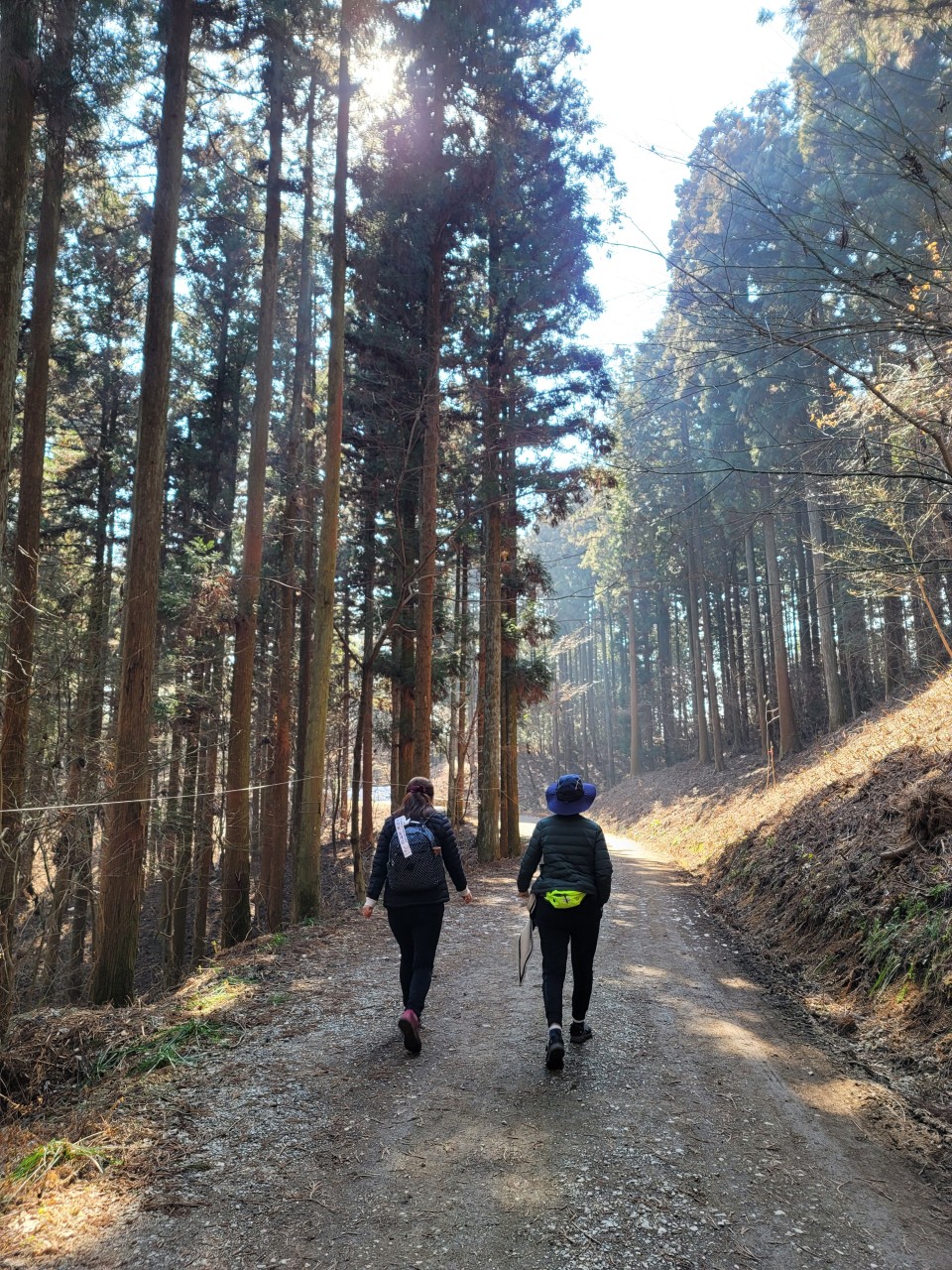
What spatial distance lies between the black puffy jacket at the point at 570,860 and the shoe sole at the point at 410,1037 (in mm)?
1206

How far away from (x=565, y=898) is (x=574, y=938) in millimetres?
368

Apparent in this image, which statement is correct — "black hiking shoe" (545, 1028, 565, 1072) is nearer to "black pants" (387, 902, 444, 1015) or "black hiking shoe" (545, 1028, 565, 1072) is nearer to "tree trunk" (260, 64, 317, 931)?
"black pants" (387, 902, 444, 1015)

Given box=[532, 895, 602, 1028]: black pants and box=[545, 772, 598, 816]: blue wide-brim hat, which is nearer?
box=[532, 895, 602, 1028]: black pants

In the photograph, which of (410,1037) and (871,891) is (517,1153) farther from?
(871,891)

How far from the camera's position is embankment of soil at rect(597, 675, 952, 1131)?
510cm

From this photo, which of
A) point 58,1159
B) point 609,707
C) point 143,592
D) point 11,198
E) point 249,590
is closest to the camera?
point 58,1159

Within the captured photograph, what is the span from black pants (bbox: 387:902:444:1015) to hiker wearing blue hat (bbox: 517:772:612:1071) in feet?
2.34

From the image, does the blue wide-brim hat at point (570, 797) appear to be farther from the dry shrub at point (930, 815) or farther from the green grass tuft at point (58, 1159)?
the dry shrub at point (930, 815)

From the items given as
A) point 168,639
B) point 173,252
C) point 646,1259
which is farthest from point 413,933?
point 168,639

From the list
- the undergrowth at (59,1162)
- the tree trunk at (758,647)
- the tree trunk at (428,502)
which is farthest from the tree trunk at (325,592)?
the tree trunk at (758,647)

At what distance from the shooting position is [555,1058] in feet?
15.1

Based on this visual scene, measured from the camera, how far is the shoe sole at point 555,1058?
181 inches

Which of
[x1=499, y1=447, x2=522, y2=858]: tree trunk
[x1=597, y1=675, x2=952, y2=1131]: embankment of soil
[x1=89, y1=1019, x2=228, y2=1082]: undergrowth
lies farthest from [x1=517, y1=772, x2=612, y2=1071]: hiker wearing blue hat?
[x1=499, y1=447, x2=522, y2=858]: tree trunk

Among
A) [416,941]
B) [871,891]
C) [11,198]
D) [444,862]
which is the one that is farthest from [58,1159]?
[871,891]
